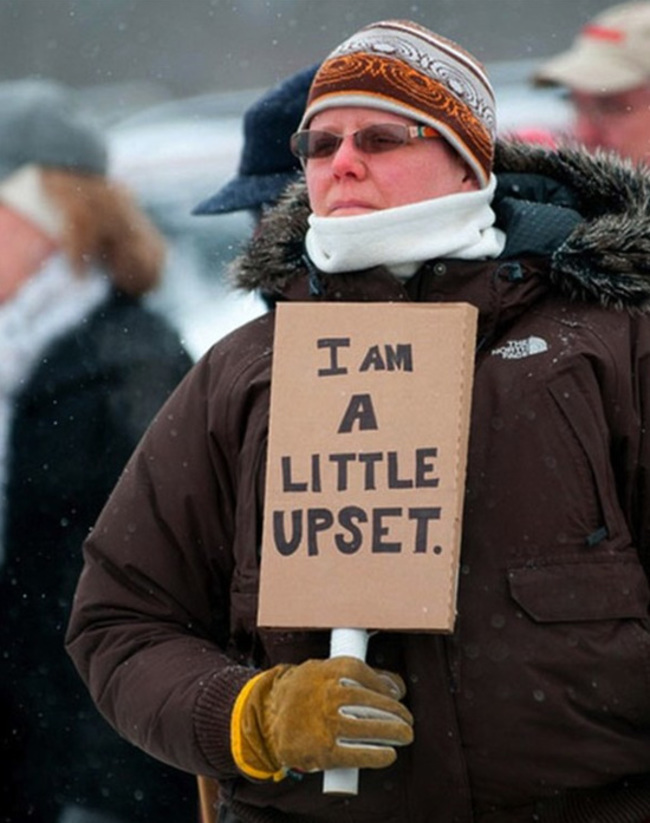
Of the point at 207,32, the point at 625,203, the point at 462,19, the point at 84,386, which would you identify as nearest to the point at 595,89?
the point at 462,19

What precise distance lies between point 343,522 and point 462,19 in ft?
7.32

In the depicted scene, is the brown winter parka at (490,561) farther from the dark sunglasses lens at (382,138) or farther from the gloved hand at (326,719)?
the dark sunglasses lens at (382,138)

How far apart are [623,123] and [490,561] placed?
2.05 metres

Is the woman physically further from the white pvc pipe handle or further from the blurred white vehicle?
the blurred white vehicle

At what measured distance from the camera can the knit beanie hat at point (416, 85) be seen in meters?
2.82

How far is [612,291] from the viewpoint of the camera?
2.76 meters

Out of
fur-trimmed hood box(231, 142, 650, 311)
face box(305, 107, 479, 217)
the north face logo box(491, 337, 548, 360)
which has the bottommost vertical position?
the north face logo box(491, 337, 548, 360)

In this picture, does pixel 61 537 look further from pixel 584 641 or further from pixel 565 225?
pixel 584 641

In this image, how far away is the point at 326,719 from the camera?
8.09ft

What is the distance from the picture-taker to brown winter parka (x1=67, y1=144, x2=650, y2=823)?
2.60 meters

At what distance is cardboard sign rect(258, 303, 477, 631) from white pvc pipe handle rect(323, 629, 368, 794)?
2cm

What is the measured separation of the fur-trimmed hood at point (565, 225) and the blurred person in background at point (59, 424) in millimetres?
1598

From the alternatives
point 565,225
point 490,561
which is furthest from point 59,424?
point 490,561

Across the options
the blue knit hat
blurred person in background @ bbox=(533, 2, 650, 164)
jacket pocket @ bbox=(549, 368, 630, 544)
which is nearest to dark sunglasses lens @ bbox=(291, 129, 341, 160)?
jacket pocket @ bbox=(549, 368, 630, 544)
